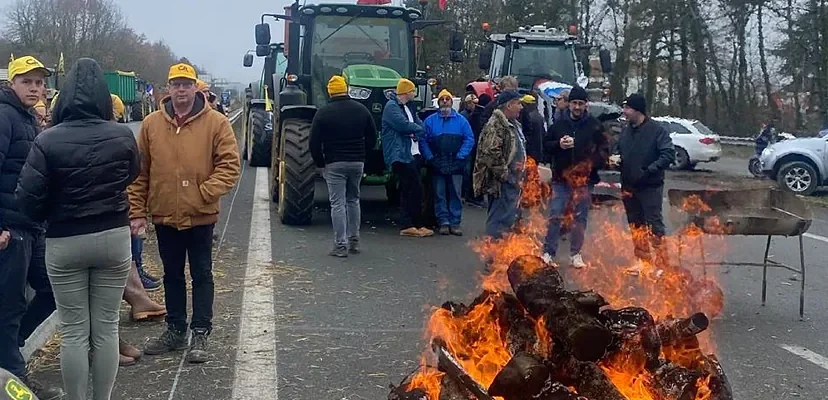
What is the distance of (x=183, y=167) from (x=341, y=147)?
371 cm

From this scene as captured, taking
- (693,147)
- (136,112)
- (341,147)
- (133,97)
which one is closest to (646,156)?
(341,147)

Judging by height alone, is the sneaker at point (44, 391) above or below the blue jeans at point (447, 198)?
below

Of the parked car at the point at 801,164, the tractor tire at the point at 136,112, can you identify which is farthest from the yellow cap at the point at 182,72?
the tractor tire at the point at 136,112

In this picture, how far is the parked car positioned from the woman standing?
1620cm

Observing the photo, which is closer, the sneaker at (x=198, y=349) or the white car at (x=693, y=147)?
the sneaker at (x=198, y=349)

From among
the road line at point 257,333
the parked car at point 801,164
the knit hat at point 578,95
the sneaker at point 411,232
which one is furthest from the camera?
the parked car at point 801,164

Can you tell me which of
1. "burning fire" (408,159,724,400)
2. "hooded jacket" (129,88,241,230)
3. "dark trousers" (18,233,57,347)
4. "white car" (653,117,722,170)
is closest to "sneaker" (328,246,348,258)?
"burning fire" (408,159,724,400)

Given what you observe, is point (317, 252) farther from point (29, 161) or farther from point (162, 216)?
point (29, 161)

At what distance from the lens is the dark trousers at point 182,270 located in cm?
570

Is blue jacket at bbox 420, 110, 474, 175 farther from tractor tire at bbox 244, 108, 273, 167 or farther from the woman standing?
tractor tire at bbox 244, 108, 273, 167

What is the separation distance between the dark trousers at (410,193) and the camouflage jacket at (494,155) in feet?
6.10

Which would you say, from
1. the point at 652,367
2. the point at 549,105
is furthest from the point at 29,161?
the point at 549,105

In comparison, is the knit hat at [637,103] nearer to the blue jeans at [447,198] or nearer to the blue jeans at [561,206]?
the blue jeans at [561,206]

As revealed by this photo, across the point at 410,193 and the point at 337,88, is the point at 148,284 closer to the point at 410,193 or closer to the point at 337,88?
the point at 337,88
